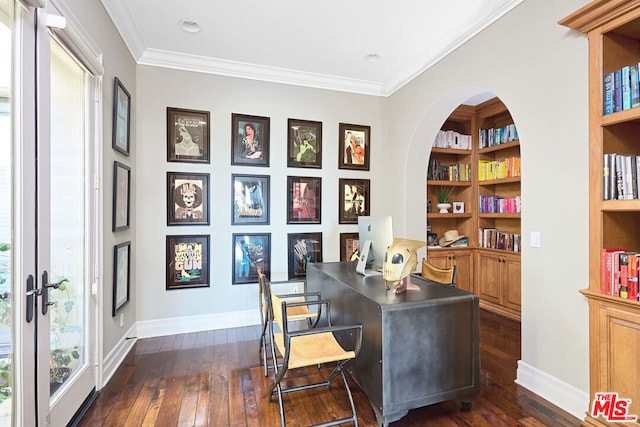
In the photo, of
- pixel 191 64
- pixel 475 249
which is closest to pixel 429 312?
pixel 475 249

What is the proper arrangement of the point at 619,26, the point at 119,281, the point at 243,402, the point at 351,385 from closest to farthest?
the point at 619,26 < the point at 243,402 < the point at 351,385 < the point at 119,281

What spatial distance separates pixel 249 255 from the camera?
3988 millimetres

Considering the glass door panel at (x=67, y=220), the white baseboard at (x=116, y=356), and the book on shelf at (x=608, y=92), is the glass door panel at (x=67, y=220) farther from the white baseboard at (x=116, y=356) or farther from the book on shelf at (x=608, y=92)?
the book on shelf at (x=608, y=92)

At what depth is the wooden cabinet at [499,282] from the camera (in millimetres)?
4027

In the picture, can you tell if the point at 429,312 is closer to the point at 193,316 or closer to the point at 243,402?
the point at 243,402

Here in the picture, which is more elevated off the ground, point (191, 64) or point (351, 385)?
point (191, 64)

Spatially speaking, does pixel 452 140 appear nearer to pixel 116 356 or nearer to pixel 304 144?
pixel 304 144

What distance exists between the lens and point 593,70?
196 cm

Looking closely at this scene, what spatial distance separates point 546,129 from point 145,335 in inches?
168

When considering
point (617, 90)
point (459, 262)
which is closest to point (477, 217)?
point (459, 262)

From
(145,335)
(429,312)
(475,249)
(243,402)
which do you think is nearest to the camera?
(429,312)

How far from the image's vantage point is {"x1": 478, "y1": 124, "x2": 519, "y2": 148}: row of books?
427cm

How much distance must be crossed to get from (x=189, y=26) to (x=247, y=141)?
1304 mm

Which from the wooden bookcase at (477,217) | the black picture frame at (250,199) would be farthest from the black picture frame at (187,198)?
the wooden bookcase at (477,217)
